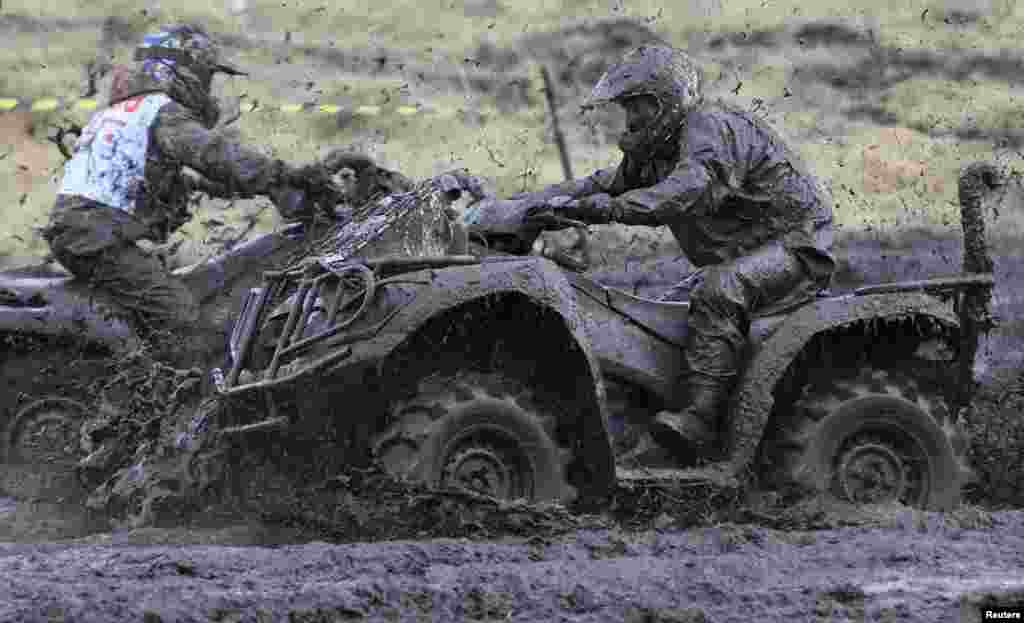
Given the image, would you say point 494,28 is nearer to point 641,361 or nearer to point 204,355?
point 204,355

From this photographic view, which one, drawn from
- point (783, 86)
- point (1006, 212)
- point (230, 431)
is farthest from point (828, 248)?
point (783, 86)

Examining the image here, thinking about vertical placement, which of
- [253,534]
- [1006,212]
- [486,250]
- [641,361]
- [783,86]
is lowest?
[253,534]

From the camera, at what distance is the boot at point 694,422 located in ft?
24.2

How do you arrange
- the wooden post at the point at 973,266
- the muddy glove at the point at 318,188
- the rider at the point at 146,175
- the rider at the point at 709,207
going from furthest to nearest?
the rider at the point at 146,175, the muddy glove at the point at 318,188, the wooden post at the point at 973,266, the rider at the point at 709,207

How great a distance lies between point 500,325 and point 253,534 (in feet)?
4.22

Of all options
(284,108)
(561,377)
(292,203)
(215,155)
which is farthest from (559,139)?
(284,108)

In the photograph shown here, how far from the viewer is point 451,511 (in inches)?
266

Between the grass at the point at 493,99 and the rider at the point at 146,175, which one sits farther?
the grass at the point at 493,99

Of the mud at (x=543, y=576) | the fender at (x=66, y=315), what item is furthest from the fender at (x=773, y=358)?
the fender at (x=66, y=315)

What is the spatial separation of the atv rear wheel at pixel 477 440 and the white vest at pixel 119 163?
3.19m

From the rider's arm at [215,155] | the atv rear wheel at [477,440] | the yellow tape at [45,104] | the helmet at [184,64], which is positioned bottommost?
the atv rear wheel at [477,440]

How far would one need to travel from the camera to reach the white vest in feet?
30.7

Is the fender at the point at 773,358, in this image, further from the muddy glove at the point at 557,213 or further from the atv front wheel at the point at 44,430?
the atv front wheel at the point at 44,430

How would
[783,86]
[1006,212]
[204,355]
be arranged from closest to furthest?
1. [204,355]
2. [1006,212]
3. [783,86]
